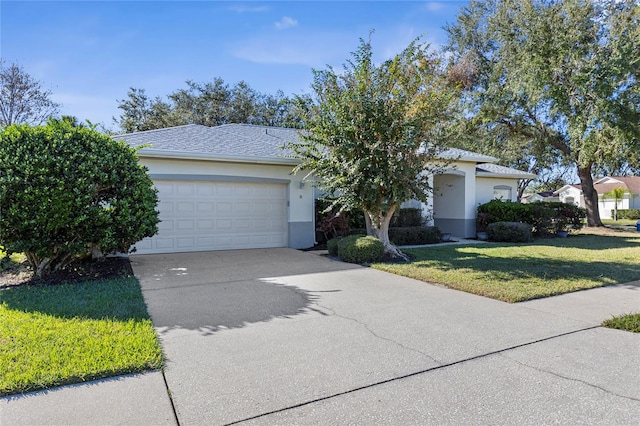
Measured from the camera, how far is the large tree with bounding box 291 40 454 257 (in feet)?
30.6

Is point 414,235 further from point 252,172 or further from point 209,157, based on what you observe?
point 209,157

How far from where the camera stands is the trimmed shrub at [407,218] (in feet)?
45.6

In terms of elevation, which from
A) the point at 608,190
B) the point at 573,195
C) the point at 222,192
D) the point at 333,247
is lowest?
the point at 333,247

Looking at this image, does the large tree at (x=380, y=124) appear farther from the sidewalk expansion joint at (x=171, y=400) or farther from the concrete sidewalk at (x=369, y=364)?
the sidewalk expansion joint at (x=171, y=400)

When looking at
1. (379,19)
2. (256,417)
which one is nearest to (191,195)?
(379,19)

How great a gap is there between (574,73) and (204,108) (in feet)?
73.7

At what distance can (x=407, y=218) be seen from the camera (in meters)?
14.1

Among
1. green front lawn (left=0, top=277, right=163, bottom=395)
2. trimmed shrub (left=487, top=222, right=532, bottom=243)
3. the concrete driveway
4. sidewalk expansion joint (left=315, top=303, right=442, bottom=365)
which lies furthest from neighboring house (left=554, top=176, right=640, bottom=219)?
green front lawn (left=0, top=277, right=163, bottom=395)

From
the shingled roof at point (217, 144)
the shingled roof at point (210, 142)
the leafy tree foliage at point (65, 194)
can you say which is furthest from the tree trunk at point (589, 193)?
the leafy tree foliage at point (65, 194)

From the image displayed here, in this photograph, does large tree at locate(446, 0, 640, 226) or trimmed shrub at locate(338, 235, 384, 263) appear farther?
large tree at locate(446, 0, 640, 226)

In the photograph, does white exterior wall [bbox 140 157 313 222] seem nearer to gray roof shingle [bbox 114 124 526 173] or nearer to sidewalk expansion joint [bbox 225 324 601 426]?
gray roof shingle [bbox 114 124 526 173]

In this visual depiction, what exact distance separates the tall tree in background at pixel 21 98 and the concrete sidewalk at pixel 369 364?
2297cm

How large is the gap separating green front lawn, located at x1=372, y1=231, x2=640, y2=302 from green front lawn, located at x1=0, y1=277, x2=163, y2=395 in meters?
5.13

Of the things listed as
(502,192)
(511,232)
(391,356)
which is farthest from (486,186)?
(391,356)
